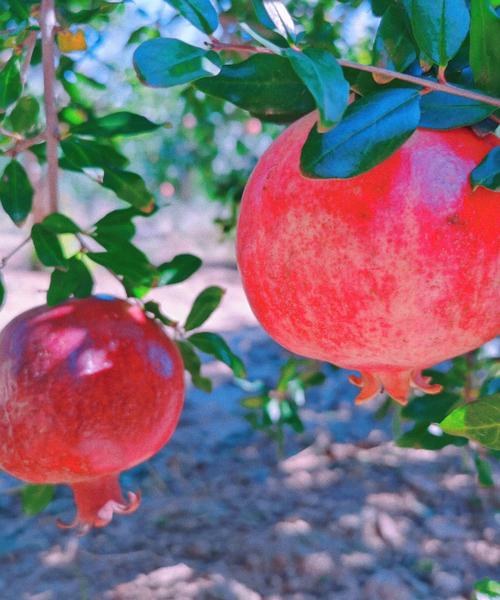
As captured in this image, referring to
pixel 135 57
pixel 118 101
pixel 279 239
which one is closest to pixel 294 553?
pixel 279 239

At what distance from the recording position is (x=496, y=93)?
712 millimetres

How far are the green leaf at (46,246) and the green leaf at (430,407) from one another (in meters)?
0.79

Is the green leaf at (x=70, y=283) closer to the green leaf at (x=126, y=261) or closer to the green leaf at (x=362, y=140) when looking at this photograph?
the green leaf at (x=126, y=261)

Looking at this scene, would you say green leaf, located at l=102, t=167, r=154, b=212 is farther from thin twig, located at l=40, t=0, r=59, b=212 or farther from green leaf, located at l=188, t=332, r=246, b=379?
green leaf, located at l=188, t=332, r=246, b=379

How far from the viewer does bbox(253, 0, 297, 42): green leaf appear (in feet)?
2.05

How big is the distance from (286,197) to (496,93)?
0.23 m

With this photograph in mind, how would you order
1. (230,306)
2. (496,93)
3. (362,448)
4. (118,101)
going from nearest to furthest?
(496,93) → (362,448) → (118,101) → (230,306)

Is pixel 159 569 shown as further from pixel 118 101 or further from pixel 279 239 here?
pixel 118 101

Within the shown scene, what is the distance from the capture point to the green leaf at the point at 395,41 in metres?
0.72

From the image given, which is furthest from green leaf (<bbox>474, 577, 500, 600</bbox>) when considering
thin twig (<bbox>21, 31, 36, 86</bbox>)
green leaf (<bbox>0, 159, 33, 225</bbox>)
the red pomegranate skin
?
thin twig (<bbox>21, 31, 36, 86</bbox>)

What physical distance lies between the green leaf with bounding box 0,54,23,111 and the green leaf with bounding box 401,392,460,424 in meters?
0.95

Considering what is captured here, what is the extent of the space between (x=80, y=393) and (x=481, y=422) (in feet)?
1.69

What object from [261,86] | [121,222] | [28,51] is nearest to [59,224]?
[121,222]

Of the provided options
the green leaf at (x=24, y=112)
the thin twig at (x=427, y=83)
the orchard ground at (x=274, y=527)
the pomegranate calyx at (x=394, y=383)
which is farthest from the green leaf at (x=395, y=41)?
the orchard ground at (x=274, y=527)
